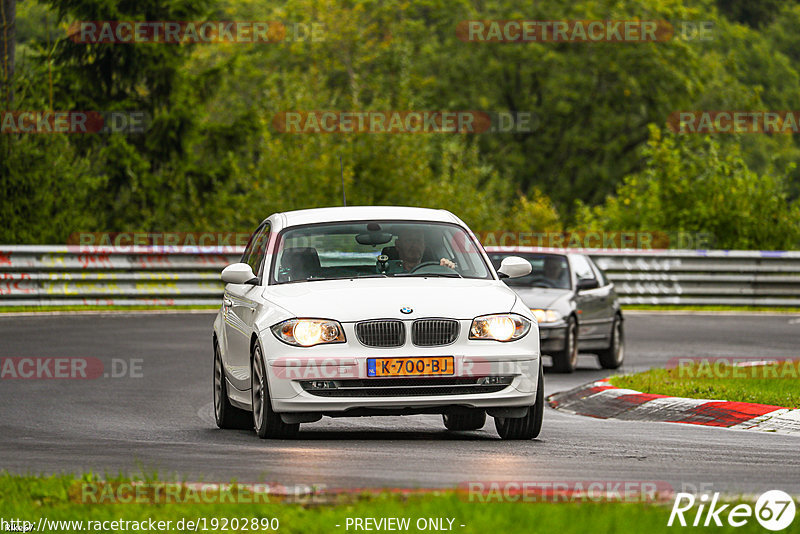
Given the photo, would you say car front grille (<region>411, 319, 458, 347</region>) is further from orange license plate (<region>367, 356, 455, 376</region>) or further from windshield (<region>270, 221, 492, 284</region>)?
windshield (<region>270, 221, 492, 284</region>)

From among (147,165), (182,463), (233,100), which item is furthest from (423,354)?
(233,100)

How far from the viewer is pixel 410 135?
44250 millimetres

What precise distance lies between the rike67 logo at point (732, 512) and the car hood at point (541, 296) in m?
11.6

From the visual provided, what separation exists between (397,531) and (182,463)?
2.85m

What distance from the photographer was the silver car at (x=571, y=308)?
18781 millimetres

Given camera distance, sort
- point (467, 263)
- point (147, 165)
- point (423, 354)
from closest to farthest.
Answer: point (423, 354), point (467, 263), point (147, 165)

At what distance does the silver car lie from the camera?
18781 millimetres

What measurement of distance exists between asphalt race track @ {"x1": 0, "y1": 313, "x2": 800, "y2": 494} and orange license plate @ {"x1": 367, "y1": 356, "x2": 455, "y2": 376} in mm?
480

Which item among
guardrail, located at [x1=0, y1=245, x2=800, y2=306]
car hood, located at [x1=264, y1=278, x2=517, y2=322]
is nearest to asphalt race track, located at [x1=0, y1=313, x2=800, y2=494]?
car hood, located at [x1=264, y1=278, x2=517, y2=322]

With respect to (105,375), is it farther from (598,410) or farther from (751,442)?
(751,442)

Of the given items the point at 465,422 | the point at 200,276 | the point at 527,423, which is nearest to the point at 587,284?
the point at 465,422

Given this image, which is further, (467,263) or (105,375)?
(105,375)

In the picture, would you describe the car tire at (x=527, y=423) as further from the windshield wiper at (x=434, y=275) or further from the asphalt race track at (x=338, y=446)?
the windshield wiper at (x=434, y=275)

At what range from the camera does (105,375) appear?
1728 cm
